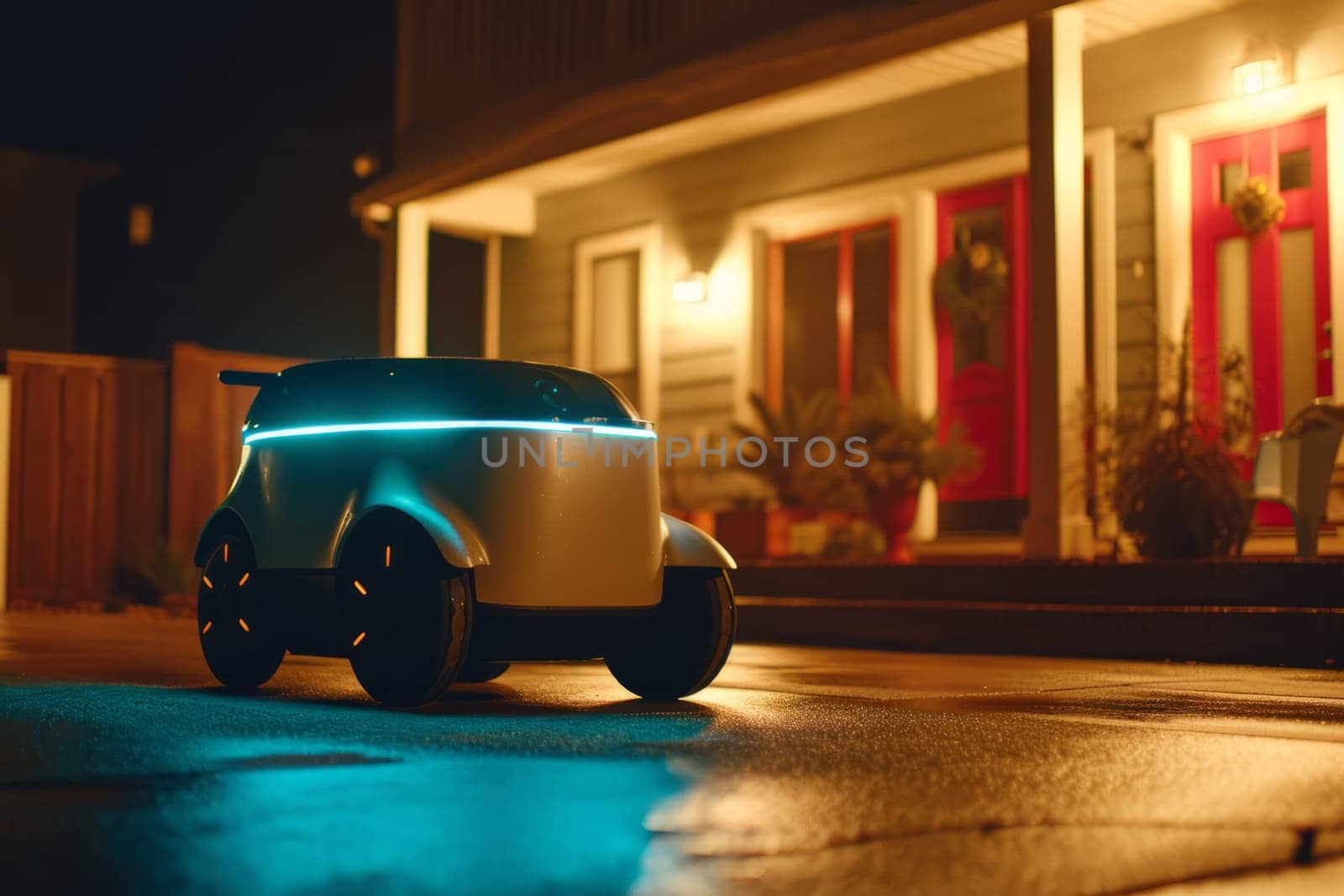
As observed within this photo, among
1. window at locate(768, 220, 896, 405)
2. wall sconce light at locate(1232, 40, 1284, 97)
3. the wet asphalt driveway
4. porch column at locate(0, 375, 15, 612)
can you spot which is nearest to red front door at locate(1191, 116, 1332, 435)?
wall sconce light at locate(1232, 40, 1284, 97)

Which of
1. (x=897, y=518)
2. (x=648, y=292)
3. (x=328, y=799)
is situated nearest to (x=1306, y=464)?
(x=897, y=518)

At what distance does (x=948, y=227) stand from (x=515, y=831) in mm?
10041

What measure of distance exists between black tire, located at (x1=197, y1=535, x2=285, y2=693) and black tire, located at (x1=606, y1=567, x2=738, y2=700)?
3.79ft

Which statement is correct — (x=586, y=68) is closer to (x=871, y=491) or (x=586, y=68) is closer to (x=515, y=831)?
(x=871, y=491)

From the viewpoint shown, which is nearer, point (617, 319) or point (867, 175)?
point (867, 175)

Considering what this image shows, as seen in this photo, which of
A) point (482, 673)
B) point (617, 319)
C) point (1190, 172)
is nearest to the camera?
point (482, 673)

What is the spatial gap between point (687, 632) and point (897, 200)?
781cm

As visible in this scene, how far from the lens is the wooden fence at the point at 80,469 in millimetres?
13391

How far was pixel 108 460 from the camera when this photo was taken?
1388 centimetres

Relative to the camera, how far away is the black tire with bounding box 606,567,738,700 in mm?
5281

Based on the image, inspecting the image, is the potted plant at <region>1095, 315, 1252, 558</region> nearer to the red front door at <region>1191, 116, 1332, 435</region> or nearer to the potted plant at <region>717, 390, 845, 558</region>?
the red front door at <region>1191, 116, 1332, 435</region>

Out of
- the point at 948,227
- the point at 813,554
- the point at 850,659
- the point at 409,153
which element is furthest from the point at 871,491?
the point at 409,153

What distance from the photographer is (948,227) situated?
40.0 feet

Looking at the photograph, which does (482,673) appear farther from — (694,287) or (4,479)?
(4,479)
